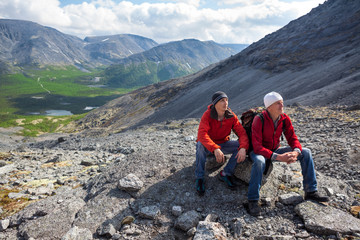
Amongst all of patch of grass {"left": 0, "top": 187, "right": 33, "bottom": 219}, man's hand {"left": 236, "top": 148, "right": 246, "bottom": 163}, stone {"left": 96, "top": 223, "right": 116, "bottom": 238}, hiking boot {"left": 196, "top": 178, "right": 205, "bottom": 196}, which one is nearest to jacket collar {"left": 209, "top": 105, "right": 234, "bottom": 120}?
man's hand {"left": 236, "top": 148, "right": 246, "bottom": 163}

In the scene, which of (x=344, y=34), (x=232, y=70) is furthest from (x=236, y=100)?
(x=344, y=34)

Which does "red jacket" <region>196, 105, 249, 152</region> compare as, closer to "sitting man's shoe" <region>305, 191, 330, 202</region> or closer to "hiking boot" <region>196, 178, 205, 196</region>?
"hiking boot" <region>196, 178, 205, 196</region>

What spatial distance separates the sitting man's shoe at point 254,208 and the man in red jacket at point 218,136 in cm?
91

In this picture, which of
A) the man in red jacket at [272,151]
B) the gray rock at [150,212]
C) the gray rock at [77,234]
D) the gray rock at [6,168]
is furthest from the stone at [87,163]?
the man in red jacket at [272,151]

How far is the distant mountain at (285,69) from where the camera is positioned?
40844mm

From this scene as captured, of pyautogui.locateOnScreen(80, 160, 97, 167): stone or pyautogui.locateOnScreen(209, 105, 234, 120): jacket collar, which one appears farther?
pyautogui.locateOnScreen(80, 160, 97, 167): stone

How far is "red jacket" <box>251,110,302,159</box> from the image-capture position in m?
5.85

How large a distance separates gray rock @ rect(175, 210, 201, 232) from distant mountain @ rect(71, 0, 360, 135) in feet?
91.8

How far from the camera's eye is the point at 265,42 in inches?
3073

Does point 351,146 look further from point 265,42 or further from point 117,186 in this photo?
point 265,42

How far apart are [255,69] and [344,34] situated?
23.5 m

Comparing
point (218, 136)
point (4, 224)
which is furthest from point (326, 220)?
point (4, 224)

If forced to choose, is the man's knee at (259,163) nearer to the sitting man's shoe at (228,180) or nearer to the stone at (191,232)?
the sitting man's shoe at (228,180)

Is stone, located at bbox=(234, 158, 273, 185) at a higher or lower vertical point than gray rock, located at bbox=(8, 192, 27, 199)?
lower
